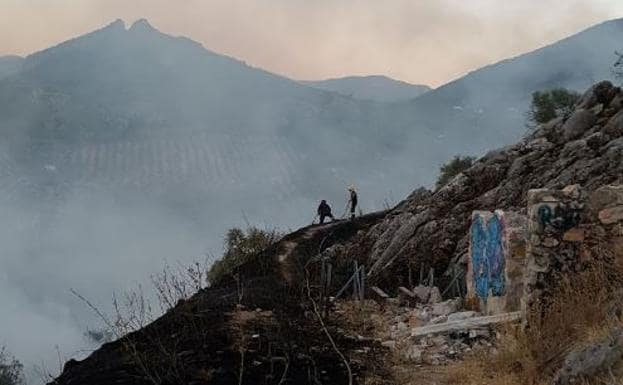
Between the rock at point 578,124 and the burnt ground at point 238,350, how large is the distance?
456 inches

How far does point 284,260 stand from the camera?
27.2 metres

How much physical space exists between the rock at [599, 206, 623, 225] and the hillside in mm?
3321

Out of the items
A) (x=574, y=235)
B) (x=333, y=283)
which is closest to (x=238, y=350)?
(x=574, y=235)

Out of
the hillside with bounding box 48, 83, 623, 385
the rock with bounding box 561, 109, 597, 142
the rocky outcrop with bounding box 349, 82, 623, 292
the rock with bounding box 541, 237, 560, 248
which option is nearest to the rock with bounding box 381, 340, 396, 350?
the hillside with bounding box 48, 83, 623, 385

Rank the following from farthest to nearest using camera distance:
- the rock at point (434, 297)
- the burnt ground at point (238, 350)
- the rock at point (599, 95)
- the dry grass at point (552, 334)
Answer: the rock at point (599, 95) → the rock at point (434, 297) → the burnt ground at point (238, 350) → the dry grass at point (552, 334)

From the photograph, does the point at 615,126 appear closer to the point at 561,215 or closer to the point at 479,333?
the point at 479,333

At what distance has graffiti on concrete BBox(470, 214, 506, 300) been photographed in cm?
1316

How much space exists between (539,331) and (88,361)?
8474 mm

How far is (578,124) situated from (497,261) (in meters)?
12.0

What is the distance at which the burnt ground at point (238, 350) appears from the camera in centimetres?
984

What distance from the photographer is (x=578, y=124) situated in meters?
23.5

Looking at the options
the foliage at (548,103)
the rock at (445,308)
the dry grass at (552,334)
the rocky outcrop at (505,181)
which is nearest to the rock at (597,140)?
the rocky outcrop at (505,181)

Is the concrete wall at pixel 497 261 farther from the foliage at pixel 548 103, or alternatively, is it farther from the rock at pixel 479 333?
the foliage at pixel 548 103

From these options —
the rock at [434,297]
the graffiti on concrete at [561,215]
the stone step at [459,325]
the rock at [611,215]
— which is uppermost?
the graffiti on concrete at [561,215]
